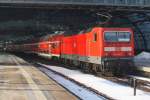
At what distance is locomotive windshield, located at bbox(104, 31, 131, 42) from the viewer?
3145 centimetres

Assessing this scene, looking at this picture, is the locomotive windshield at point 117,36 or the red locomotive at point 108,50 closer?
the red locomotive at point 108,50

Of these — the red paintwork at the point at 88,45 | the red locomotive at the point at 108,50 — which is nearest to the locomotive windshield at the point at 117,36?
the red locomotive at the point at 108,50

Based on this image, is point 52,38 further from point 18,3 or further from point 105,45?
point 105,45

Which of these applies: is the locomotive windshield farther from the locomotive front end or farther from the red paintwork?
the red paintwork

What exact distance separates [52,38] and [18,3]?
34.5 ft

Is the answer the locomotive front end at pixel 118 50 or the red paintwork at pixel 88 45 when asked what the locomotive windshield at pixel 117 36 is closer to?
the locomotive front end at pixel 118 50

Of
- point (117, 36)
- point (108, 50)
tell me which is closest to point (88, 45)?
point (117, 36)

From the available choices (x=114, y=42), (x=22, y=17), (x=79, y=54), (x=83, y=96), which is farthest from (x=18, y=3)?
(x=83, y=96)

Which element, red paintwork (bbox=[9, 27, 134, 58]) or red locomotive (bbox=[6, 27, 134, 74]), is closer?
red locomotive (bbox=[6, 27, 134, 74])

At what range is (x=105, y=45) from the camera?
1225 inches

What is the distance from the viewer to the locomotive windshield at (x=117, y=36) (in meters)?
31.4

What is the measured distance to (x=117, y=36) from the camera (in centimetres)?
3167

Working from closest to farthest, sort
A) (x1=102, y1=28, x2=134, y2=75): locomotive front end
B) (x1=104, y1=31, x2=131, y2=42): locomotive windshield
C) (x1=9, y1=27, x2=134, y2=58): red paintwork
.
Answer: (x1=102, y1=28, x2=134, y2=75): locomotive front end → (x1=9, y1=27, x2=134, y2=58): red paintwork → (x1=104, y1=31, x2=131, y2=42): locomotive windshield

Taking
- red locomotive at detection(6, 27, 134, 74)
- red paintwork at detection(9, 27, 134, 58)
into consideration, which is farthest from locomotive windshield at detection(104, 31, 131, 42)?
red paintwork at detection(9, 27, 134, 58)
